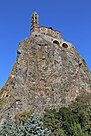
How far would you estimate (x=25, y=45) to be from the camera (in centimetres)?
5838

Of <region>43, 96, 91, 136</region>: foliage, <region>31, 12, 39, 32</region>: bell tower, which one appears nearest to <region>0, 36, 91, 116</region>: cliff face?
<region>43, 96, 91, 136</region>: foliage

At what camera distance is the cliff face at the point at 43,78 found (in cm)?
5144

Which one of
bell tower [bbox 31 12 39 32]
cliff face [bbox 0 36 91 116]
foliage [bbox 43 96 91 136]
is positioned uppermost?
bell tower [bbox 31 12 39 32]

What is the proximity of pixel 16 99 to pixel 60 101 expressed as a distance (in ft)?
27.0

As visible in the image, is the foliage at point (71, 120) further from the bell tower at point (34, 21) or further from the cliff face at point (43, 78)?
the bell tower at point (34, 21)

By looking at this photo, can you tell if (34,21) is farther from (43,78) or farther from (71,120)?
(71,120)

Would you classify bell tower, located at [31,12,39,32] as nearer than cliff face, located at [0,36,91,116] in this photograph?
No

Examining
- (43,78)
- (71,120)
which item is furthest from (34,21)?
(71,120)

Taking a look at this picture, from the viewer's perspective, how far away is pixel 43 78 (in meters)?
54.8

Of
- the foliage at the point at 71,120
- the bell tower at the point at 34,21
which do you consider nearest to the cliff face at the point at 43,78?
the foliage at the point at 71,120

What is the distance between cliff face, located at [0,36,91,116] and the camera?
169 ft

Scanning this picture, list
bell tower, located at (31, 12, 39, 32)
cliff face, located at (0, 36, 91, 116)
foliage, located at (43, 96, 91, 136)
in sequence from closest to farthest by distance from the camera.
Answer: foliage, located at (43, 96, 91, 136) → cliff face, located at (0, 36, 91, 116) → bell tower, located at (31, 12, 39, 32)

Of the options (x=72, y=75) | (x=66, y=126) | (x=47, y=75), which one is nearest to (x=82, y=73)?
(x=72, y=75)

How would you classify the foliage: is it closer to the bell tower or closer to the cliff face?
the cliff face
